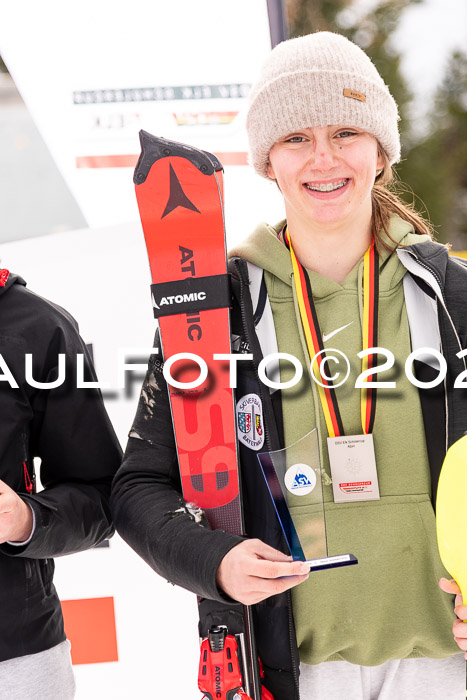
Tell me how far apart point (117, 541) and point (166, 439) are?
0.98 m

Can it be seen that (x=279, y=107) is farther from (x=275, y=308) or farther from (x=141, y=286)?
(x=141, y=286)

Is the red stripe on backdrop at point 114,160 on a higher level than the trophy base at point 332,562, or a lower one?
higher

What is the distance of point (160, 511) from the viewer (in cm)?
140

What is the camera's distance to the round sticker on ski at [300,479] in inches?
54.7

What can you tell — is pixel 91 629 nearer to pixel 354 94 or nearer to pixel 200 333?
pixel 200 333

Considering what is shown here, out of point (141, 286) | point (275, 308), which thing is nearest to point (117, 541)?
point (141, 286)

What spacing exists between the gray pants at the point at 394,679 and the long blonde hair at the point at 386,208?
29.8 inches

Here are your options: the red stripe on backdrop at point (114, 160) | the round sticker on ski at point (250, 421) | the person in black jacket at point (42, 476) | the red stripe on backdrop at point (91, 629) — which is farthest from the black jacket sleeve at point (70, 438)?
the red stripe on backdrop at point (114, 160)

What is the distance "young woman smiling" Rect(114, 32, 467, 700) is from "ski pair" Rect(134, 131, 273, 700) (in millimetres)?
30

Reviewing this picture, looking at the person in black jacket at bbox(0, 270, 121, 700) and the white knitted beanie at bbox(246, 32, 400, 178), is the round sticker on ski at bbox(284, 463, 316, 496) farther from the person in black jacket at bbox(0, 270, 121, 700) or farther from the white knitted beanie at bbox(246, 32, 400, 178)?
the white knitted beanie at bbox(246, 32, 400, 178)

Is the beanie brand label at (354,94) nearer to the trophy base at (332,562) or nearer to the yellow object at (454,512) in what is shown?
the yellow object at (454,512)

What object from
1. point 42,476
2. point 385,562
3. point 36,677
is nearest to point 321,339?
point 385,562

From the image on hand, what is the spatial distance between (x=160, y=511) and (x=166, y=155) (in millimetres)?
682

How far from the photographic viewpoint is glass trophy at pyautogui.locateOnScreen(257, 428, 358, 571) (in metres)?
1.37
